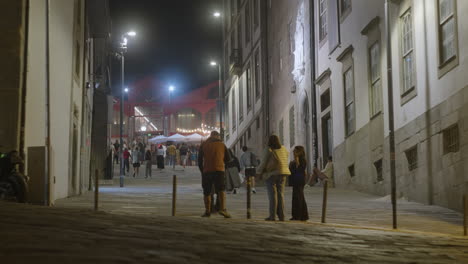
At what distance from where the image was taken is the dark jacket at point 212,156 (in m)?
13.8

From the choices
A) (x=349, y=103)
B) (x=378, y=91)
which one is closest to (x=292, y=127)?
(x=349, y=103)

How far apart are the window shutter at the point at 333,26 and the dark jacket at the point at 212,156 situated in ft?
42.5

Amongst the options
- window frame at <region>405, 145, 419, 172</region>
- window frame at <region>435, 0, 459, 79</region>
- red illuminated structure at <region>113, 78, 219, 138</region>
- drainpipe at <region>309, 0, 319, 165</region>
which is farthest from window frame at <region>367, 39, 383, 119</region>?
red illuminated structure at <region>113, 78, 219, 138</region>

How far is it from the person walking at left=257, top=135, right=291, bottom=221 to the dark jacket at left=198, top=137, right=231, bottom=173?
0.79 m

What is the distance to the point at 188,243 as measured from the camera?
780cm

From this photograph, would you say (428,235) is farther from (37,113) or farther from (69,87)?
(69,87)

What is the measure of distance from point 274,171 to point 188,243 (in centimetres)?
583

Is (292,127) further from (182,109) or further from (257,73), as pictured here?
(182,109)

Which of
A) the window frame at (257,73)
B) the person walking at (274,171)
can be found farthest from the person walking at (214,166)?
the window frame at (257,73)

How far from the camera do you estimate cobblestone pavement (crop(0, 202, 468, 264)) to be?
6406 millimetres

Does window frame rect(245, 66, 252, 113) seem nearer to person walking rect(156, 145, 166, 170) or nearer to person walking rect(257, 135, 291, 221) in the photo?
person walking rect(156, 145, 166, 170)

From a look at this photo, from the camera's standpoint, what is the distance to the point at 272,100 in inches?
1529

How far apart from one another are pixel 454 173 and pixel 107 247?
35.1 feet

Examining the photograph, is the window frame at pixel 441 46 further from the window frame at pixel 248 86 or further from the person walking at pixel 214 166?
the window frame at pixel 248 86
